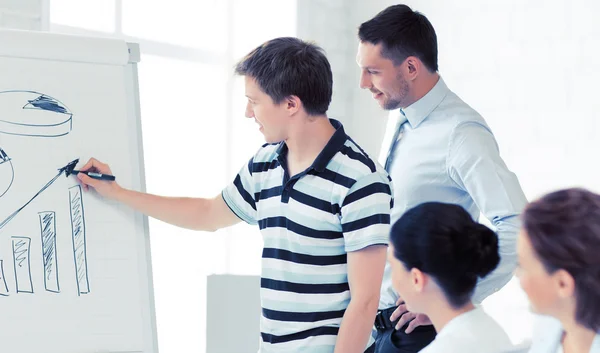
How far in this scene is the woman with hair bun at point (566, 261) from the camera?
4.00ft

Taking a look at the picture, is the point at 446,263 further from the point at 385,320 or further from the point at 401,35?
the point at 401,35

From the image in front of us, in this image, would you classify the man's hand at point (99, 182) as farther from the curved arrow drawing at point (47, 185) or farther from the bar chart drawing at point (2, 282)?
the bar chart drawing at point (2, 282)

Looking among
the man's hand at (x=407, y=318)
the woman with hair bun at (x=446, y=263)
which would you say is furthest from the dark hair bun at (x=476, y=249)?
the man's hand at (x=407, y=318)

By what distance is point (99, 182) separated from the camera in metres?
1.85

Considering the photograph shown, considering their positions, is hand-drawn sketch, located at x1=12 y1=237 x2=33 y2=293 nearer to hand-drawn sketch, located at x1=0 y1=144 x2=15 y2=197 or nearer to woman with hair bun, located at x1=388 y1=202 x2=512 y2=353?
hand-drawn sketch, located at x1=0 y1=144 x2=15 y2=197

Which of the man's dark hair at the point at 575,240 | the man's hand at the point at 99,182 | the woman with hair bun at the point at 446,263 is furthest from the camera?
the man's hand at the point at 99,182

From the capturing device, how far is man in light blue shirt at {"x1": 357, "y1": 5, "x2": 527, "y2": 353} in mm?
1798

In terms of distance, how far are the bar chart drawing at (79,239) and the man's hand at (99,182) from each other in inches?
1.1

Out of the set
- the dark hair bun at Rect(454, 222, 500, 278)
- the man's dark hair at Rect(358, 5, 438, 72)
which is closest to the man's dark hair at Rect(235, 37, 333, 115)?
the man's dark hair at Rect(358, 5, 438, 72)

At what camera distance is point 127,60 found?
1.94 meters

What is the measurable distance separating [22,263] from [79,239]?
0.14 metres

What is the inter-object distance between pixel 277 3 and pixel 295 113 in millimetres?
2315

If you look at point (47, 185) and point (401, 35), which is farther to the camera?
point (401, 35)

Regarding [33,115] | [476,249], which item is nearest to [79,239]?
[33,115]
